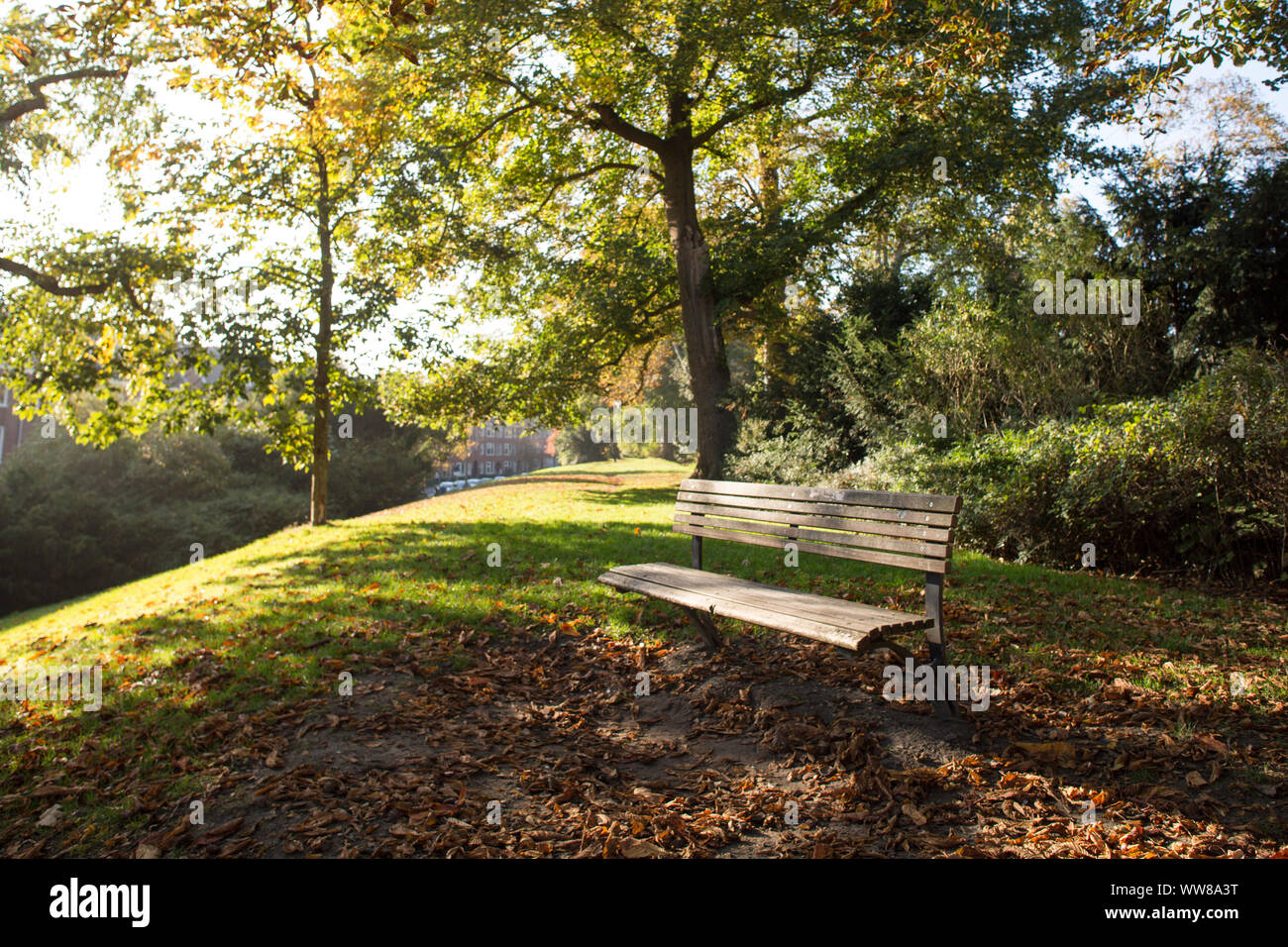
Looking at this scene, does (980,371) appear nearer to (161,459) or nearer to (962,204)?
(962,204)

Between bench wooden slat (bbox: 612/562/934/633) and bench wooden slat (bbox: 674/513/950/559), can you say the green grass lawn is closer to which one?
bench wooden slat (bbox: 612/562/934/633)

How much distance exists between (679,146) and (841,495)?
11991 millimetres

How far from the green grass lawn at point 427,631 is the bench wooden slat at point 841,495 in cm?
112

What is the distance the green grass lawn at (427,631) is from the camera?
446 centimetres

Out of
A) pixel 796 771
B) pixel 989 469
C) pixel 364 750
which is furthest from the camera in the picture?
pixel 989 469

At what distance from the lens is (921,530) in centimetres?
467

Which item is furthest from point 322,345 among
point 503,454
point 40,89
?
point 503,454

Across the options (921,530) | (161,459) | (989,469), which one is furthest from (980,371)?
(161,459)

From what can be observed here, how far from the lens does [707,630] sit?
5.85m

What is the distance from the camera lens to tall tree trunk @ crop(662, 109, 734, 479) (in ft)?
50.1

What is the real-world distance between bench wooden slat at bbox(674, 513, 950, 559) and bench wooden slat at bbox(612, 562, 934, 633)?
38 cm

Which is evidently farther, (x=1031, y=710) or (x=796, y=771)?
(x=1031, y=710)

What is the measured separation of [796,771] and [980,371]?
9809 mm

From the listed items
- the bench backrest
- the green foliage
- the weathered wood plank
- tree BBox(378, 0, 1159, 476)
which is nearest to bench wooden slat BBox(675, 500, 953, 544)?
the bench backrest
